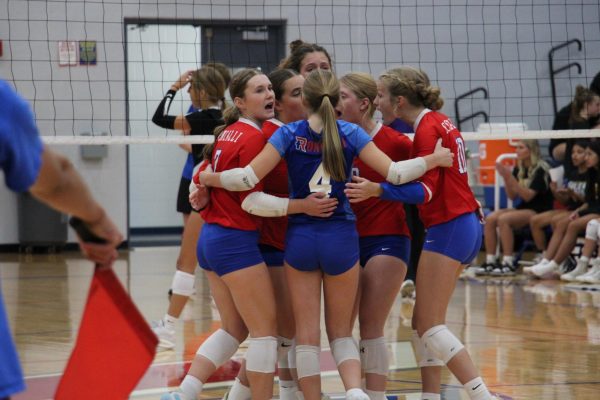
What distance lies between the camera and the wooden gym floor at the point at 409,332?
198 inches

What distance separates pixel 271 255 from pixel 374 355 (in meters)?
0.60

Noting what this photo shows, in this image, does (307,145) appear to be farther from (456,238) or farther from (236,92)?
(456,238)

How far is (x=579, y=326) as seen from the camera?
22.6 ft

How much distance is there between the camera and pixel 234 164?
412 cm

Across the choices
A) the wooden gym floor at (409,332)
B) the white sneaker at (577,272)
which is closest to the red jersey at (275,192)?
the wooden gym floor at (409,332)

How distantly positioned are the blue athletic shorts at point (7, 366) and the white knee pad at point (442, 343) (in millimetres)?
2422

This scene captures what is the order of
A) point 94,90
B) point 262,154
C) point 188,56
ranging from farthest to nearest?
point 188,56
point 94,90
point 262,154

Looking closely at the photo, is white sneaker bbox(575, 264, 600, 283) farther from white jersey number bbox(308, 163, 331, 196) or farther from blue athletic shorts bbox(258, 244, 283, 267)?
white jersey number bbox(308, 163, 331, 196)

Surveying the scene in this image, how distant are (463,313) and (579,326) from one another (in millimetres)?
1002

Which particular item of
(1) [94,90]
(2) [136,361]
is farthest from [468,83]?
(2) [136,361]

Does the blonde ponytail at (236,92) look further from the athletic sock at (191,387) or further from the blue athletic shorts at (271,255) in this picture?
the athletic sock at (191,387)

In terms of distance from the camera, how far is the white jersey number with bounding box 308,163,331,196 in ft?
Answer: 12.9

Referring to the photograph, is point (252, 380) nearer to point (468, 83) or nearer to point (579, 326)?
point (579, 326)

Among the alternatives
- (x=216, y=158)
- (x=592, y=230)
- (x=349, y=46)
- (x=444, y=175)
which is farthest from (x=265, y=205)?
(x=349, y=46)
